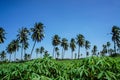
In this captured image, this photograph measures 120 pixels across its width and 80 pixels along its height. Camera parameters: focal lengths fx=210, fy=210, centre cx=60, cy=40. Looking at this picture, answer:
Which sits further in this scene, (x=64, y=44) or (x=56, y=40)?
(x=64, y=44)

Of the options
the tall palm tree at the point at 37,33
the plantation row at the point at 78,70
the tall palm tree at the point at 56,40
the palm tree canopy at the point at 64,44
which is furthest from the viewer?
the palm tree canopy at the point at 64,44

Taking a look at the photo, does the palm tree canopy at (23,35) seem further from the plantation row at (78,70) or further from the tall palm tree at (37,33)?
the plantation row at (78,70)

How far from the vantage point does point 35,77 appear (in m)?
4.39

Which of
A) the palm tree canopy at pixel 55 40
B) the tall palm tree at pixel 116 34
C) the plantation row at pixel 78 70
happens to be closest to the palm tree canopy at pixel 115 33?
the tall palm tree at pixel 116 34

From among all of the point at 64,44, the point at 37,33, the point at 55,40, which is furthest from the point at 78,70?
the point at 64,44

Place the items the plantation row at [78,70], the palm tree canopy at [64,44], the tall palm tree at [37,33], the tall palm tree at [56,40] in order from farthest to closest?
the palm tree canopy at [64,44], the tall palm tree at [56,40], the tall palm tree at [37,33], the plantation row at [78,70]

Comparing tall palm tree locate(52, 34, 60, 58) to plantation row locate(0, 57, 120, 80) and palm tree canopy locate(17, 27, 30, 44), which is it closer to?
palm tree canopy locate(17, 27, 30, 44)

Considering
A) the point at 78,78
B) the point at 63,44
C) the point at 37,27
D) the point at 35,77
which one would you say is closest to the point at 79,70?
the point at 78,78

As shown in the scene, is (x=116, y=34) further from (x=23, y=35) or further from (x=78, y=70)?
(x=78, y=70)

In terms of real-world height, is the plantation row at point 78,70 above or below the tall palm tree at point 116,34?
below

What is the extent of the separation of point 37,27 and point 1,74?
66.6m

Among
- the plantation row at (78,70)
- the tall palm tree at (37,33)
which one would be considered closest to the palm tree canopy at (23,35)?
the tall palm tree at (37,33)

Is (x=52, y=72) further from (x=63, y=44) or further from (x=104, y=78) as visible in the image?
(x=63, y=44)

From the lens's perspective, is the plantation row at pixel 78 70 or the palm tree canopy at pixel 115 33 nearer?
the plantation row at pixel 78 70
